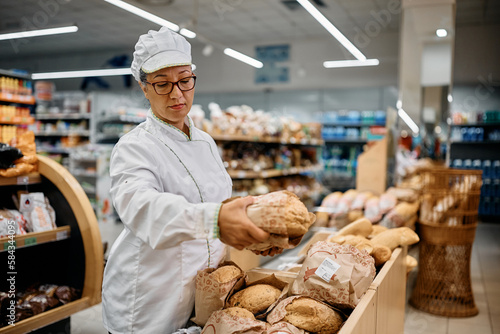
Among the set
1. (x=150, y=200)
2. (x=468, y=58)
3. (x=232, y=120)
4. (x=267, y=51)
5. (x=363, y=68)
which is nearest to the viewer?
(x=150, y=200)

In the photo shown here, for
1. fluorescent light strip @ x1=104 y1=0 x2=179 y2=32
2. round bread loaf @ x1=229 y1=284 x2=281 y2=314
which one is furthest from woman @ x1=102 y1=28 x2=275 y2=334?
fluorescent light strip @ x1=104 y1=0 x2=179 y2=32

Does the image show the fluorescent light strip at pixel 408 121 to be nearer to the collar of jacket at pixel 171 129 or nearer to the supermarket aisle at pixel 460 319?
the supermarket aisle at pixel 460 319

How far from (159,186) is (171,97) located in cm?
31

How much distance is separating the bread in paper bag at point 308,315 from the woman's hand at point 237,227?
1.32ft

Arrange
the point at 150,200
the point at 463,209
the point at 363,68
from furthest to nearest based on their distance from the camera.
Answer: the point at 363,68 < the point at 463,209 < the point at 150,200

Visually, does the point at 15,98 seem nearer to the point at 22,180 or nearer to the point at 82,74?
the point at 22,180

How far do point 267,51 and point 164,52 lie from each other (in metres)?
10.0

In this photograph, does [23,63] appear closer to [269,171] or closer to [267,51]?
[267,51]

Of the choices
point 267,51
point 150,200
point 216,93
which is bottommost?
point 150,200

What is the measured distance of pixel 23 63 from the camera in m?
13.3

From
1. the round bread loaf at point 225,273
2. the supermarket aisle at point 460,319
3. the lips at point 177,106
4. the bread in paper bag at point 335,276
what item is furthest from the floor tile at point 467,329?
the lips at point 177,106

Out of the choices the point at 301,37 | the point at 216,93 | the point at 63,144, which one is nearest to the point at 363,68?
the point at 301,37

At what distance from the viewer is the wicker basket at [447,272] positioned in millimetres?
3799

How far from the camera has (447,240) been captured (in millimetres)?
3795
